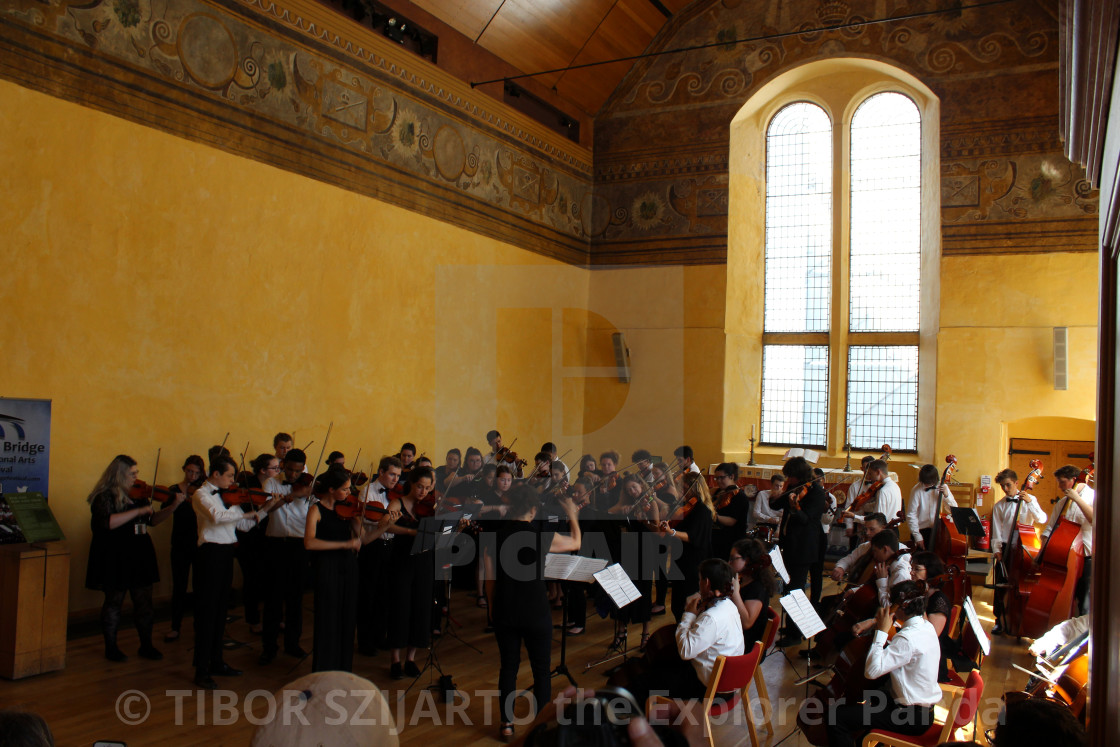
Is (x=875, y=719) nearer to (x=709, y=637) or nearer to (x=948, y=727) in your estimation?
(x=948, y=727)

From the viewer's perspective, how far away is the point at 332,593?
219 inches

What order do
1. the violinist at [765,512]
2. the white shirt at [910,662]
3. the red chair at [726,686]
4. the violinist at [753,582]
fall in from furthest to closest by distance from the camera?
the violinist at [765,512], the violinist at [753,582], the red chair at [726,686], the white shirt at [910,662]

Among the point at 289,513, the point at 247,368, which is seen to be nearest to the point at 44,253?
the point at 247,368

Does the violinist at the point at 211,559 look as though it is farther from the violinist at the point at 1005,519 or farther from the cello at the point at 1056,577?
the violinist at the point at 1005,519

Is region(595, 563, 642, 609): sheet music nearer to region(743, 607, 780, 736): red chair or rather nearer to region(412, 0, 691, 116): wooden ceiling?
region(743, 607, 780, 736): red chair

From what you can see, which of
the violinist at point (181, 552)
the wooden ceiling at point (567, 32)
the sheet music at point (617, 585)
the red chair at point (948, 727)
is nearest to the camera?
the red chair at point (948, 727)

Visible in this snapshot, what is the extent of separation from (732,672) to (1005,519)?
5.39 meters

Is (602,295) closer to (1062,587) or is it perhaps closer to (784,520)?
(784,520)

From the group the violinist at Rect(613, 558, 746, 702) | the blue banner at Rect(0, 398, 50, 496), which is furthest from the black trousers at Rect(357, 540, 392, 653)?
the blue banner at Rect(0, 398, 50, 496)

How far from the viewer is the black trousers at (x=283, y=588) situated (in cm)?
667

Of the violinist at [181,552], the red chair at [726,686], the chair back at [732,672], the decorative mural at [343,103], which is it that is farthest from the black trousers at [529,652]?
the decorative mural at [343,103]

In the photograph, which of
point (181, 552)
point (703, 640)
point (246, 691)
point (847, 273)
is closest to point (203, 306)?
point (181, 552)

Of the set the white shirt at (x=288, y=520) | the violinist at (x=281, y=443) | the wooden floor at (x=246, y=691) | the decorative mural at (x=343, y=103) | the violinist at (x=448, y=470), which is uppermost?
the decorative mural at (x=343, y=103)

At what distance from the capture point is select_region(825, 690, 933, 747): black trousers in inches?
171
